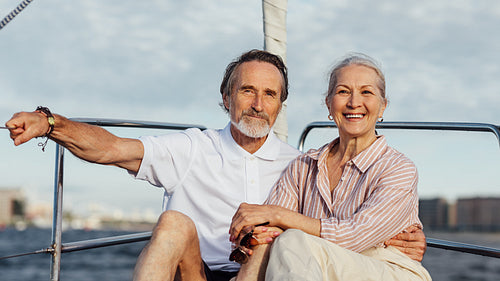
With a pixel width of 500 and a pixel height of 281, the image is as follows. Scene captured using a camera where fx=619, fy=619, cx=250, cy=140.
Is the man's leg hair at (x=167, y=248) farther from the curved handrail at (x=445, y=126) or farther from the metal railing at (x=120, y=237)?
the curved handrail at (x=445, y=126)

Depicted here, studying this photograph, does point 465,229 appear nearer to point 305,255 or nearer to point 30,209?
point 30,209

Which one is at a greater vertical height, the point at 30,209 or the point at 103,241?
the point at 103,241

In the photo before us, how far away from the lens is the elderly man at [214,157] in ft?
7.21

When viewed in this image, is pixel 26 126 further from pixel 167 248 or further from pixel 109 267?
pixel 109 267

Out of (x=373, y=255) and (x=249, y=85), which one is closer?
(x=373, y=255)

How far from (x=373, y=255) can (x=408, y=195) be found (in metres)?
0.22

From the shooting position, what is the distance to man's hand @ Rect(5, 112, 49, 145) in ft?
6.23

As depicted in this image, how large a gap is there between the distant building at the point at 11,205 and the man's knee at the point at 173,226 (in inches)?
3744

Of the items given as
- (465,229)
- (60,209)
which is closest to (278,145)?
(60,209)

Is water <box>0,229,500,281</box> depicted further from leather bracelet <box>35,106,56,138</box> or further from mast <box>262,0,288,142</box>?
leather bracelet <box>35,106,56,138</box>

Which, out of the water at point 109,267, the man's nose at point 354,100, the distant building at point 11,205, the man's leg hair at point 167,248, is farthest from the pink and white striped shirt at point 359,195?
the distant building at point 11,205

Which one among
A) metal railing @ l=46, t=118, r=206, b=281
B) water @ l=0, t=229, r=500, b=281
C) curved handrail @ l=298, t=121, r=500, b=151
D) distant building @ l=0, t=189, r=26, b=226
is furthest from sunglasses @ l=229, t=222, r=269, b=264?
distant building @ l=0, t=189, r=26, b=226

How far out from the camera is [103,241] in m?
2.46

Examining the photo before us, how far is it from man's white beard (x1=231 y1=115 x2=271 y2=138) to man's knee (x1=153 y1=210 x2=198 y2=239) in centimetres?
58
